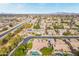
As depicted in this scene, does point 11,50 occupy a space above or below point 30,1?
below

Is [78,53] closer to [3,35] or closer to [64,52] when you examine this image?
[64,52]

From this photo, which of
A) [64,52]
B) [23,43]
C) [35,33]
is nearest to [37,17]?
[35,33]

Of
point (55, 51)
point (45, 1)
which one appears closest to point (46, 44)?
point (55, 51)

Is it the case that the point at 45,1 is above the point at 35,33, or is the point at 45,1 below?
above

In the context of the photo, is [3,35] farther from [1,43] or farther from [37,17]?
[37,17]

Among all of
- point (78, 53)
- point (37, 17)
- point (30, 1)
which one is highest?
point (30, 1)

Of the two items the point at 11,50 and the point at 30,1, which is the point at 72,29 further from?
the point at 11,50

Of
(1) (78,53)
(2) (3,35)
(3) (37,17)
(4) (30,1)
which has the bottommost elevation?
(1) (78,53)

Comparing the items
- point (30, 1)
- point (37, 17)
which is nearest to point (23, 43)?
point (37, 17)
